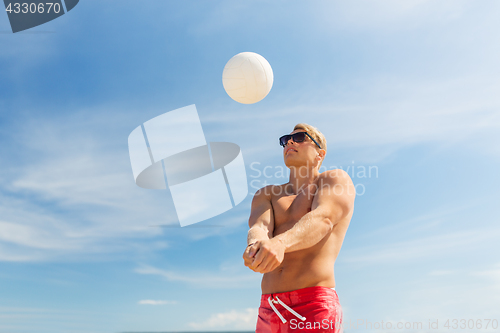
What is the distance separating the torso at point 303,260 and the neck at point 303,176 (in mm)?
301

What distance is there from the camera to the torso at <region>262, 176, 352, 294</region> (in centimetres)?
592

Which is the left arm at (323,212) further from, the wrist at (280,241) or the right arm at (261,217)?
the right arm at (261,217)

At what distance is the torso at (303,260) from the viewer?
5918 mm

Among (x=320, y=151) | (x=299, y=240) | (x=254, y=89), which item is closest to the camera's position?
(x=299, y=240)

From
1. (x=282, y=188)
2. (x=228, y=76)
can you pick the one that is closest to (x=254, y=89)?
(x=228, y=76)

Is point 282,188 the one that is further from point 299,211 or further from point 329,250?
point 329,250

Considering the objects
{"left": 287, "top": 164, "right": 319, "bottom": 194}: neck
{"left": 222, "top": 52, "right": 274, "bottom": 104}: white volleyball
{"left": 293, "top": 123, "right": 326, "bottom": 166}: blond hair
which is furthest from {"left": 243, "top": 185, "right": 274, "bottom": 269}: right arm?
{"left": 222, "top": 52, "right": 274, "bottom": 104}: white volleyball

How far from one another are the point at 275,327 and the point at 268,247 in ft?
7.51

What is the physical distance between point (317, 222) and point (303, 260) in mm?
1044

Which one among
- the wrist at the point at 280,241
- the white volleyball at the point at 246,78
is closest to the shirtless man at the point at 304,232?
the wrist at the point at 280,241

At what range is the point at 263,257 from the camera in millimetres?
4242

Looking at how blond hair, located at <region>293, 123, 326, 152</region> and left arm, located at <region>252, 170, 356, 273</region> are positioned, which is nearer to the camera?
left arm, located at <region>252, 170, 356, 273</region>

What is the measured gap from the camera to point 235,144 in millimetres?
14195

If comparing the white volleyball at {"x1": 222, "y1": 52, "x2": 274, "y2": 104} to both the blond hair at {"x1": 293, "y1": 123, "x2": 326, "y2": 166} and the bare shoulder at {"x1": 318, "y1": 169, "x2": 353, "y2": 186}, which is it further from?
the bare shoulder at {"x1": 318, "y1": 169, "x2": 353, "y2": 186}
